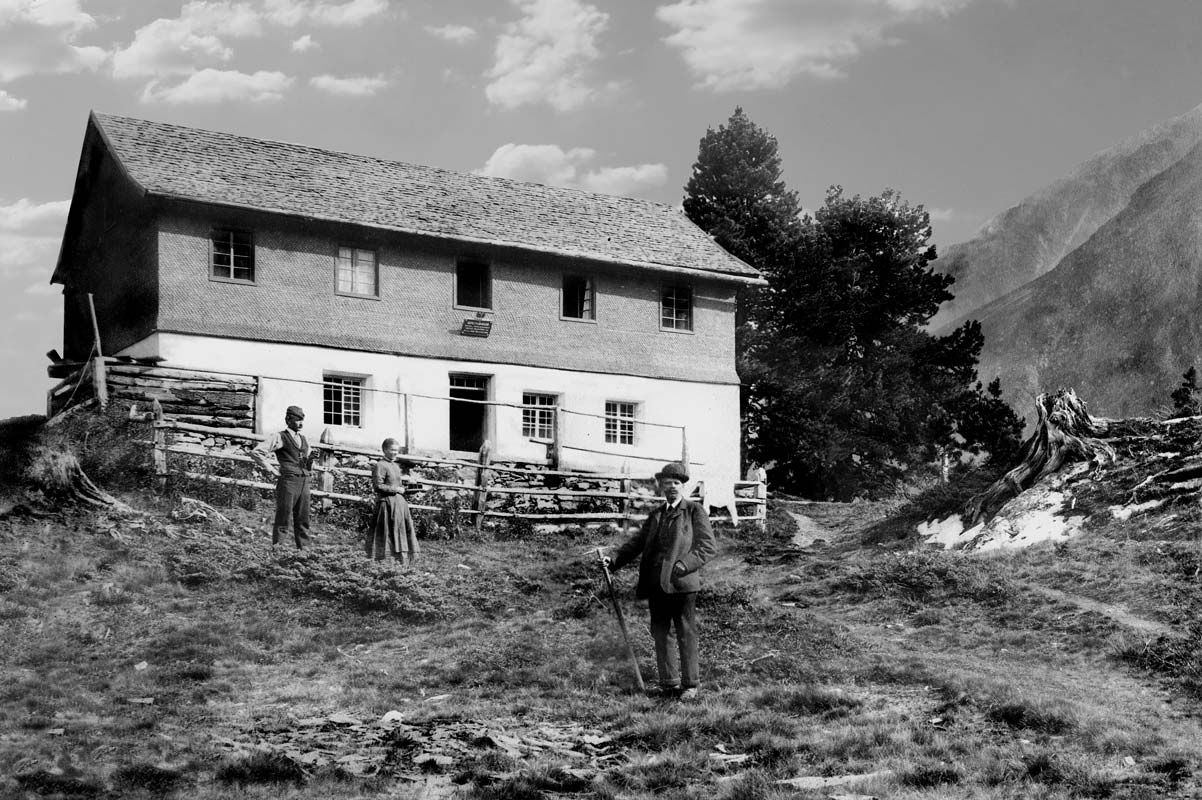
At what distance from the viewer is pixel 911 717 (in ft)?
30.5

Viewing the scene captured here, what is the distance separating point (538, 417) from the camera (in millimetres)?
27062

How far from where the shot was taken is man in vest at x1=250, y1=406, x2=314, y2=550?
51.7 ft

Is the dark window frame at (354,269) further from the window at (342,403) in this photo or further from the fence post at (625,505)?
the fence post at (625,505)

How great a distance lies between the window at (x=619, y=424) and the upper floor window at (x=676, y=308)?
2.27 meters

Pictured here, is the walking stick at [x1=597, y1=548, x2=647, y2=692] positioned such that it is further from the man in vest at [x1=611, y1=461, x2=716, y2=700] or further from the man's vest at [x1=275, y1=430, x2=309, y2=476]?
the man's vest at [x1=275, y1=430, x2=309, y2=476]

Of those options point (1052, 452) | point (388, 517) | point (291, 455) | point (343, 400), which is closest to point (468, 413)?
point (343, 400)

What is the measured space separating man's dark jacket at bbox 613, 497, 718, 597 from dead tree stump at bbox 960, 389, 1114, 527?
429 inches

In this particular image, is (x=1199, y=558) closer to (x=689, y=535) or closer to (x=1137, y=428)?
(x=1137, y=428)

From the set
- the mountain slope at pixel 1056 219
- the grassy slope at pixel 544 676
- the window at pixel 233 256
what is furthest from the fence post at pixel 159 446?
the mountain slope at pixel 1056 219

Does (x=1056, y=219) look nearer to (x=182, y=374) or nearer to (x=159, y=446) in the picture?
(x=182, y=374)

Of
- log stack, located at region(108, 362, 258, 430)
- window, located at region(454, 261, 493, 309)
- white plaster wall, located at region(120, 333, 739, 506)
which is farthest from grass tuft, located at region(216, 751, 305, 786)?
window, located at region(454, 261, 493, 309)

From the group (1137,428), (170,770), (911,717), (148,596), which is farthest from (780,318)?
(170,770)

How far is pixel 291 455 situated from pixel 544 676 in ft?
20.6

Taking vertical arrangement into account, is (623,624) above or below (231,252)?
below
